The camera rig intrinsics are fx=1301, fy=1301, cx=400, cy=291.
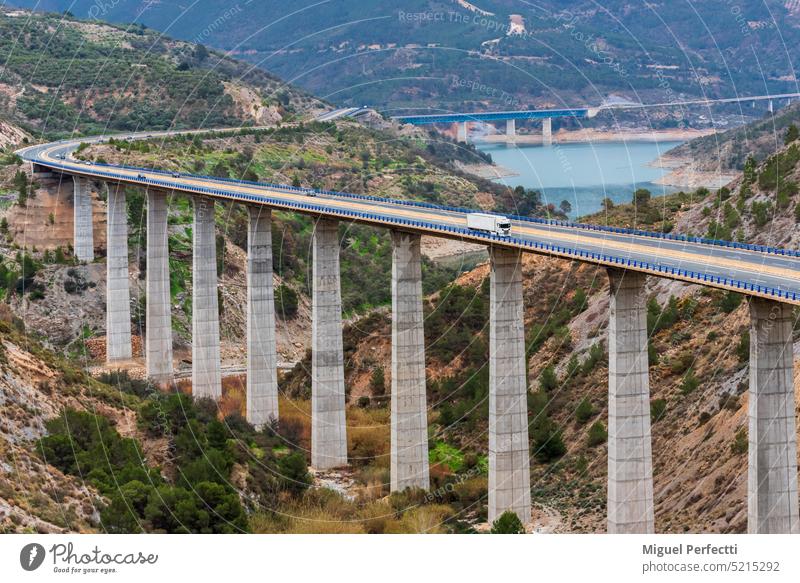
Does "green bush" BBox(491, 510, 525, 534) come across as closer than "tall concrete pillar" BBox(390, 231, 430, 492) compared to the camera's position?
Yes

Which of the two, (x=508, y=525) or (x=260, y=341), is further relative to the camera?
(x=260, y=341)

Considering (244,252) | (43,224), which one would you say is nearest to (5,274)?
(43,224)

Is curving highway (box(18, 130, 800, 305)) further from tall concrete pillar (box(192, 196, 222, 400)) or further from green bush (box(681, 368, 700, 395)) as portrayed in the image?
green bush (box(681, 368, 700, 395))

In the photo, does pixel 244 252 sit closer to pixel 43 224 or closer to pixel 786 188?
pixel 43 224

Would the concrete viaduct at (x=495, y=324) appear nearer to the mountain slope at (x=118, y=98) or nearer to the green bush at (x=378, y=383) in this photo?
the green bush at (x=378, y=383)

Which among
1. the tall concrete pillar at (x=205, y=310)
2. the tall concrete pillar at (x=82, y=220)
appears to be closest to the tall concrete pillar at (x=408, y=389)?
the tall concrete pillar at (x=205, y=310)

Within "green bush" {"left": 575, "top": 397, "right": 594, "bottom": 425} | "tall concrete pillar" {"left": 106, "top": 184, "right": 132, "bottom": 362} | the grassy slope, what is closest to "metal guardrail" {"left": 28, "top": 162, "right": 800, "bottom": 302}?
"green bush" {"left": 575, "top": 397, "right": 594, "bottom": 425}

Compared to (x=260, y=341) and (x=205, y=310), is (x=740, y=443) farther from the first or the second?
(x=205, y=310)

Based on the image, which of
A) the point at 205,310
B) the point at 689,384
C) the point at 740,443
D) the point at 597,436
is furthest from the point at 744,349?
the point at 205,310
